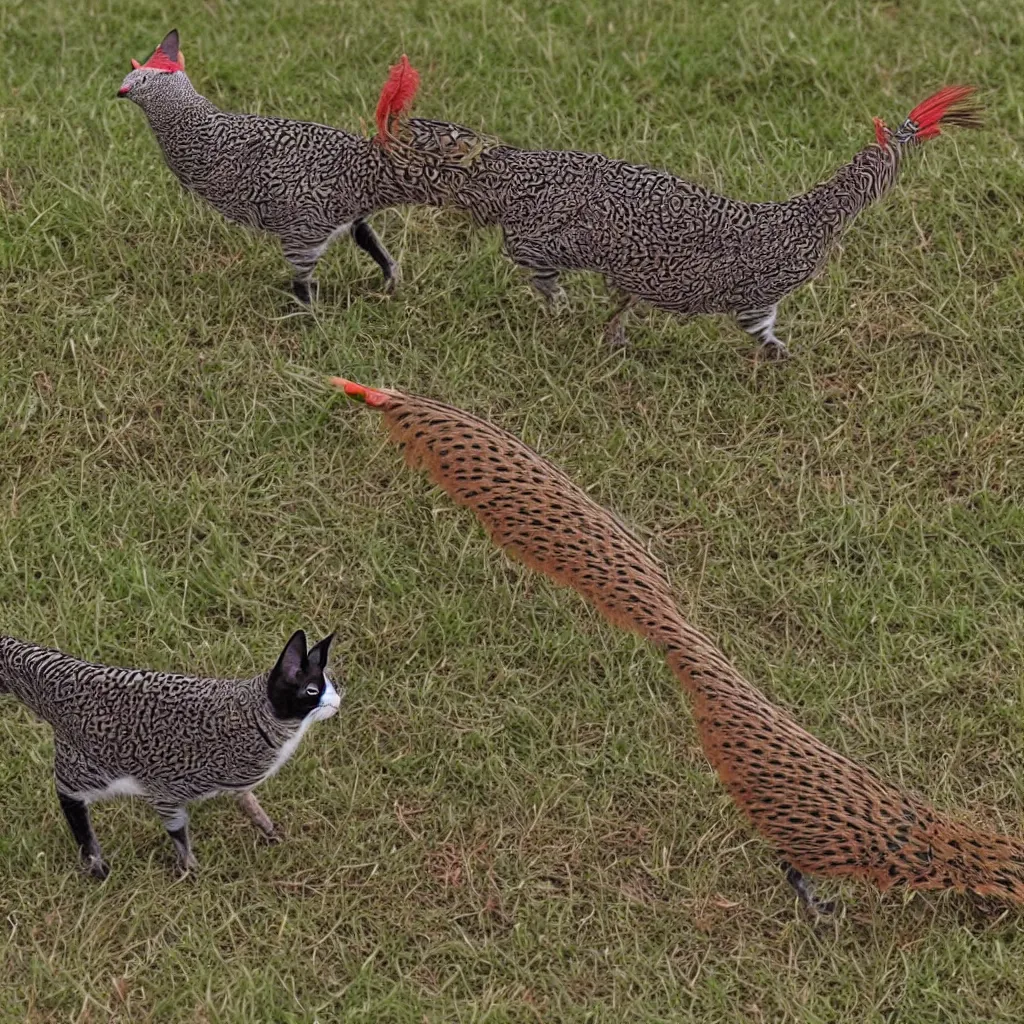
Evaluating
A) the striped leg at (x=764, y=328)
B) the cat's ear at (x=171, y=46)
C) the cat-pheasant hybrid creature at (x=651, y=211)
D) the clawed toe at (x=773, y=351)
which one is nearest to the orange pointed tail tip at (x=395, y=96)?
the cat-pheasant hybrid creature at (x=651, y=211)

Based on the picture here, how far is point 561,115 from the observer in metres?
5.16

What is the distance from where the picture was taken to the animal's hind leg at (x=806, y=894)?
11.2 feet

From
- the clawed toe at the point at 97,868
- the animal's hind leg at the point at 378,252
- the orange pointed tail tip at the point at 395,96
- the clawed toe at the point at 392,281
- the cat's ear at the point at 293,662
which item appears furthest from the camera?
the clawed toe at the point at 392,281

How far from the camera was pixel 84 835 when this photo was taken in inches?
134

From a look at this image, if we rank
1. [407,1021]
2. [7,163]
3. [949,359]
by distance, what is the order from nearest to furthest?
[407,1021], [949,359], [7,163]

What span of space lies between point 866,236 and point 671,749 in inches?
71.9

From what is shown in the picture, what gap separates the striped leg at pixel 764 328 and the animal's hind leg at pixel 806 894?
1449 mm

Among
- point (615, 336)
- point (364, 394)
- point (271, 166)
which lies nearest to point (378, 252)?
point (271, 166)

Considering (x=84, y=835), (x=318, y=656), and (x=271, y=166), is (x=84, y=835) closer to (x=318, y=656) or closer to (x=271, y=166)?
(x=318, y=656)

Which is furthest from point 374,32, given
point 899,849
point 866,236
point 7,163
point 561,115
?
point 899,849

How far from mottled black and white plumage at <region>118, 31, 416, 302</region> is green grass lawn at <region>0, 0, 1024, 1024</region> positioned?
1.21 feet

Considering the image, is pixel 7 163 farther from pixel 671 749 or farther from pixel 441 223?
pixel 671 749

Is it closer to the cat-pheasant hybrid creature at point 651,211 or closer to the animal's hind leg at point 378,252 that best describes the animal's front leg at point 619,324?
the cat-pheasant hybrid creature at point 651,211

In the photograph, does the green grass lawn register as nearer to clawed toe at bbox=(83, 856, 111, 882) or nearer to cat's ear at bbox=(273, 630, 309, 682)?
clawed toe at bbox=(83, 856, 111, 882)
